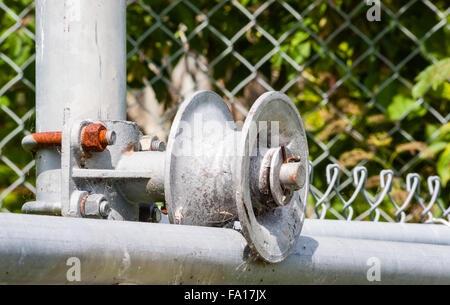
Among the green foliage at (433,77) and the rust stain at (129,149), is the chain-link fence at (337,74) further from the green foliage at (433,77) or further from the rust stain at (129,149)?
the rust stain at (129,149)

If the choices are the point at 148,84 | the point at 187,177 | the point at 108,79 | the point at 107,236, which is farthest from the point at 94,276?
the point at 148,84

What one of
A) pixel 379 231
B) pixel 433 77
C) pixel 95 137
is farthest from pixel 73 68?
pixel 433 77

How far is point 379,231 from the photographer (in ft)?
3.26

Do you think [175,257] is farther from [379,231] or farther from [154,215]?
[379,231]

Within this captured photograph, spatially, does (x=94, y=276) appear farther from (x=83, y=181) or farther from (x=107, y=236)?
(x=83, y=181)

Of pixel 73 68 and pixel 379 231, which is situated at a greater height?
pixel 73 68

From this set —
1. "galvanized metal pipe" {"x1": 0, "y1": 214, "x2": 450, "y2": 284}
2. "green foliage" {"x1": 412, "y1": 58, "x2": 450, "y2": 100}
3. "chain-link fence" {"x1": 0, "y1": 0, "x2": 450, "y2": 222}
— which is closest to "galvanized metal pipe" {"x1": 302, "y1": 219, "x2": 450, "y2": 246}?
"galvanized metal pipe" {"x1": 0, "y1": 214, "x2": 450, "y2": 284}

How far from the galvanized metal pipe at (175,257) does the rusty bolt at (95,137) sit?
20cm

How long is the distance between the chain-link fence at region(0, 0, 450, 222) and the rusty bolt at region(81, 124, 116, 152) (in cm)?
105

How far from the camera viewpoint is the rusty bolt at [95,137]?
2.53 feet

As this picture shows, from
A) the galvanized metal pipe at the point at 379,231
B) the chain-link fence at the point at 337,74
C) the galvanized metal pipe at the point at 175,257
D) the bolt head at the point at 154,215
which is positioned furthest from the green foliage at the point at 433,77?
the bolt head at the point at 154,215

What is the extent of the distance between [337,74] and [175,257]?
5.47ft

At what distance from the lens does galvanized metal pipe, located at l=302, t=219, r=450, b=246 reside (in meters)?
0.96

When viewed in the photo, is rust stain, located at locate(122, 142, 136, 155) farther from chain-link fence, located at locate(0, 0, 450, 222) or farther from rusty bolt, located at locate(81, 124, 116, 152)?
chain-link fence, located at locate(0, 0, 450, 222)
